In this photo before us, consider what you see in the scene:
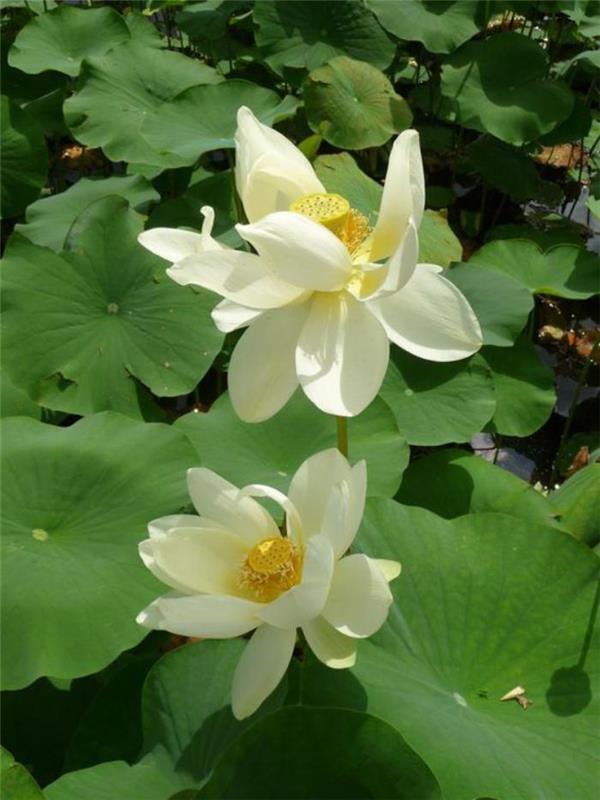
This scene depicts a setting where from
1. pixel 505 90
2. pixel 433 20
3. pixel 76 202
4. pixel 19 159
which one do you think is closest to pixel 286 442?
pixel 76 202

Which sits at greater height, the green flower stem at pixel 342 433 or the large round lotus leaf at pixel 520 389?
the green flower stem at pixel 342 433

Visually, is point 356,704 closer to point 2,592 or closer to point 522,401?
point 2,592

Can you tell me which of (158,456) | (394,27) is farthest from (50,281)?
(394,27)

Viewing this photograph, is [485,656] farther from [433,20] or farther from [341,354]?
[433,20]

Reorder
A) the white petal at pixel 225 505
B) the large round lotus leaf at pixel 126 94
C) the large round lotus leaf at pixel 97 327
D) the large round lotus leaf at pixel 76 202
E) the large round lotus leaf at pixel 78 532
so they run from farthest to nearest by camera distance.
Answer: the large round lotus leaf at pixel 126 94, the large round lotus leaf at pixel 76 202, the large round lotus leaf at pixel 97 327, the large round lotus leaf at pixel 78 532, the white petal at pixel 225 505

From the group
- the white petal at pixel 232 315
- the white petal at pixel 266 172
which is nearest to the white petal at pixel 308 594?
the white petal at pixel 232 315

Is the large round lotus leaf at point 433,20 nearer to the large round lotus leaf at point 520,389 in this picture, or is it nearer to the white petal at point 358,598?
the large round lotus leaf at point 520,389
